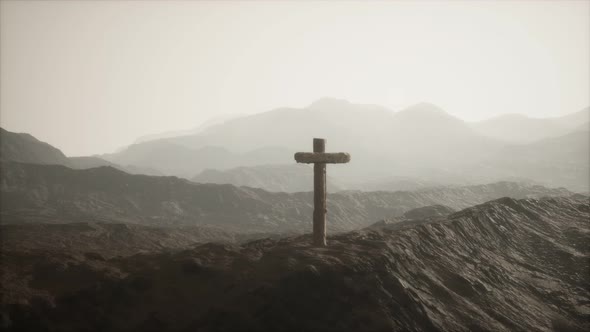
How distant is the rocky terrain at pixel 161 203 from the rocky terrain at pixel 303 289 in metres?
30.7

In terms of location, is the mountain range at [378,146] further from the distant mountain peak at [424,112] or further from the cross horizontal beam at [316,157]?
the cross horizontal beam at [316,157]

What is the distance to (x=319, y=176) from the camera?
35.6ft

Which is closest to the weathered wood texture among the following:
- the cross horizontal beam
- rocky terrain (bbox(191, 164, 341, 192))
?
the cross horizontal beam

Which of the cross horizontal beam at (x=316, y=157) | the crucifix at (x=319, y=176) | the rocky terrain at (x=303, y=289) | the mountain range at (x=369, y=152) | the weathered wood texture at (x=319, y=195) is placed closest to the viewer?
the rocky terrain at (x=303, y=289)

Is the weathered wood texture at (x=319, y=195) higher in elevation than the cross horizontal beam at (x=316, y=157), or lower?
lower

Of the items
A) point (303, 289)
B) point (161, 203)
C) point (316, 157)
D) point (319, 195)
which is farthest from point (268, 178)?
point (303, 289)

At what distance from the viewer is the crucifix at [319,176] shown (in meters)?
10.7

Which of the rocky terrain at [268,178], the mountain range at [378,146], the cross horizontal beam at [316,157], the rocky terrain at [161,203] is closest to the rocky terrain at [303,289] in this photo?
the cross horizontal beam at [316,157]

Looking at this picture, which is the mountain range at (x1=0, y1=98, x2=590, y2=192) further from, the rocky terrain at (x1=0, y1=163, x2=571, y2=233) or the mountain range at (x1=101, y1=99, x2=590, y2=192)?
the rocky terrain at (x1=0, y1=163, x2=571, y2=233)

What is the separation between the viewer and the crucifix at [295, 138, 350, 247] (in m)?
10.7

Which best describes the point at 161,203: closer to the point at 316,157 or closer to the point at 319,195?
the point at 319,195

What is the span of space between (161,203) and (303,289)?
4339cm

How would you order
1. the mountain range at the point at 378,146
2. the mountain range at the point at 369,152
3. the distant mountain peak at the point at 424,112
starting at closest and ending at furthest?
the mountain range at the point at 369,152, the mountain range at the point at 378,146, the distant mountain peak at the point at 424,112

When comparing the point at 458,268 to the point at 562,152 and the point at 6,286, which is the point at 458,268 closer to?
the point at 6,286
